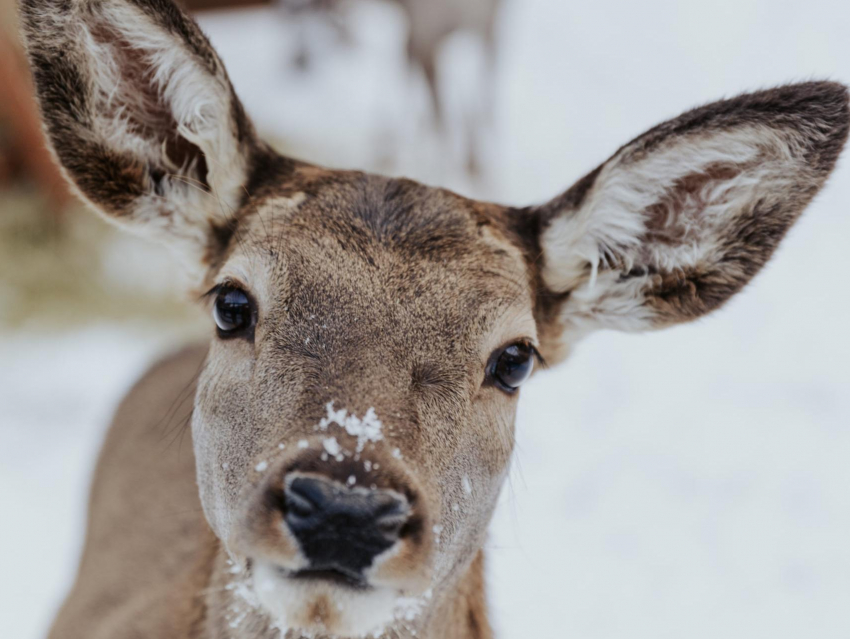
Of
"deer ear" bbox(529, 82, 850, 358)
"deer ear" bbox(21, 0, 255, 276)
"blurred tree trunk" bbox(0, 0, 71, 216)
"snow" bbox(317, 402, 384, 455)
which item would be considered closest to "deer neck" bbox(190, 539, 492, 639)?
"snow" bbox(317, 402, 384, 455)

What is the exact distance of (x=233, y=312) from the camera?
2404 millimetres

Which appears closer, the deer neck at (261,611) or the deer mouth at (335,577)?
the deer mouth at (335,577)

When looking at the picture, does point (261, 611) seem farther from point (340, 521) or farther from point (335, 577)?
point (340, 521)

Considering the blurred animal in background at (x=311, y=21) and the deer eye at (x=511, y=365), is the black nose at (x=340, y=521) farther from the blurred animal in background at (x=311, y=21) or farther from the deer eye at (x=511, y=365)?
the blurred animal in background at (x=311, y=21)

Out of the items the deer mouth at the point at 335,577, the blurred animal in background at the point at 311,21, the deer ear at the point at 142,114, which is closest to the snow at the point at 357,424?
the deer mouth at the point at 335,577

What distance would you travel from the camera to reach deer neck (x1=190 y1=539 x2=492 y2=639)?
2385mm

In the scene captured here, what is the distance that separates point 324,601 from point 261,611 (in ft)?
1.83

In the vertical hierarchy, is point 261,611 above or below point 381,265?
below

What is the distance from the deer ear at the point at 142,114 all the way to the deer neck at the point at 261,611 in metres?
1.15

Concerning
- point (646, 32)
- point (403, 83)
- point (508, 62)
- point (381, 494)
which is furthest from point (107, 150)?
point (646, 32)

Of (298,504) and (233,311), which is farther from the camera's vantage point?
(233,311)

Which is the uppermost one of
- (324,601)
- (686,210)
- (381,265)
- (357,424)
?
(686,210)

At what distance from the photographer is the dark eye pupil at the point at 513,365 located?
2447mm

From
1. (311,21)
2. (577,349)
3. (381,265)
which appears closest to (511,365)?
(381,265)
